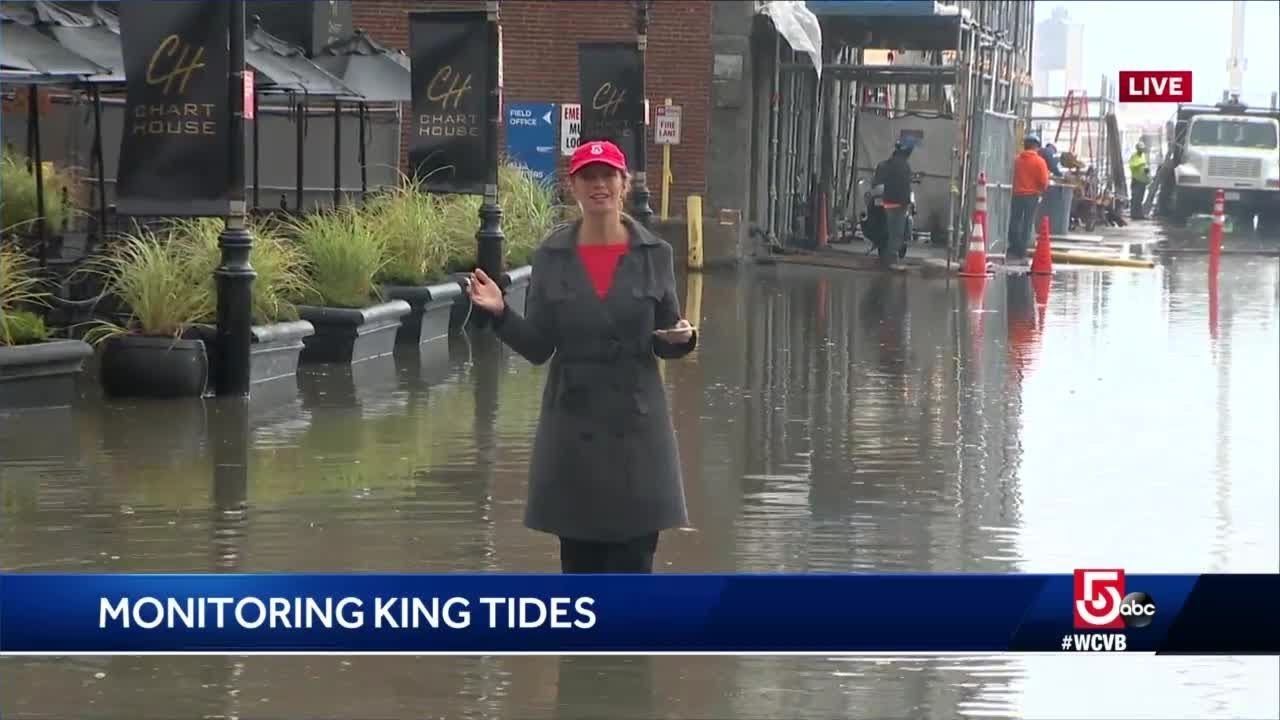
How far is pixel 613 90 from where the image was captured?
2981 cm

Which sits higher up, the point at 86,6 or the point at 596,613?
the point at 86,6

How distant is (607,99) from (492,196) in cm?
911

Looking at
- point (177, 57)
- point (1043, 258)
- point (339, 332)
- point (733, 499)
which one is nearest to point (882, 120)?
point (1043, 258)

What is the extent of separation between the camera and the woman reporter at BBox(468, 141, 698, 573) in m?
7.07

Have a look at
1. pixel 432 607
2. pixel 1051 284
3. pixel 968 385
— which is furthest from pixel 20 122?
pixel 432 607

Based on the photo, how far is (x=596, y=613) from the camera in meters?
5.31

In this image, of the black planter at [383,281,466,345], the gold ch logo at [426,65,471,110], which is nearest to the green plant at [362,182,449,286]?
the black planter at [383,281,466,345]

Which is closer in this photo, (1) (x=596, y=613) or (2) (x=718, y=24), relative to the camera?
(1) (x=596, y=613)

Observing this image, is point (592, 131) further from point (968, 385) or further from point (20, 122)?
point (968, 385)

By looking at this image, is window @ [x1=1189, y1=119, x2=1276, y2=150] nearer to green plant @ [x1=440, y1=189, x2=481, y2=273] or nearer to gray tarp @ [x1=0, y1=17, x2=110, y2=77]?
green plant @ [x1=440, y1=189, x2=481, y2=273]

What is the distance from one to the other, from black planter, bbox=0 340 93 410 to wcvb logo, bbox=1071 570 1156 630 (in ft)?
32.4

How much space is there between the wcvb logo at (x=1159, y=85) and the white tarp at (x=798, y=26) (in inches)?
891

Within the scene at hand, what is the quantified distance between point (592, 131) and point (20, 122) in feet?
24.1

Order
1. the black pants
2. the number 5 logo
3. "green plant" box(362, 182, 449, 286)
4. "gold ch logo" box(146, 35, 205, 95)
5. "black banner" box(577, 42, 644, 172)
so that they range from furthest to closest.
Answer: "black banner" box(577, 42, 644, 172) < "green plant" box(362, 182, 449, 286) < "gold ch logo" box(146, 35, 205, 95) < the black pants < the number 5 logo
